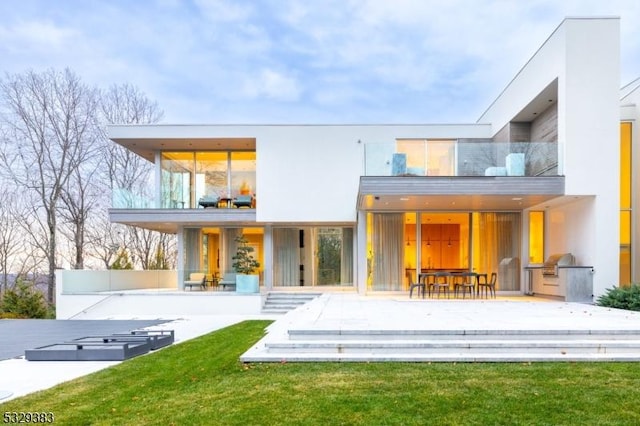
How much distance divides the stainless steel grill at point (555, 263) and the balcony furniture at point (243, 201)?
10.4 metres

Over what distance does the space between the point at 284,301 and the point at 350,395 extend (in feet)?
35.2

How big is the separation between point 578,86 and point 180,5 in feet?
62.8

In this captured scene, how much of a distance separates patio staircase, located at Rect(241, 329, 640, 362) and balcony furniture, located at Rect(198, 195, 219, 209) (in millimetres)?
10813

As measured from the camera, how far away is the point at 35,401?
4.71 m

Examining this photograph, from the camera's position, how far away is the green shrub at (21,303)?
600 inches

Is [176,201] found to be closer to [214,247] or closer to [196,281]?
[214,247]

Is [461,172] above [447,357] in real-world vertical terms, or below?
above

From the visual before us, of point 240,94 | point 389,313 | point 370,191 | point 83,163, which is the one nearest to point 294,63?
point 240,94

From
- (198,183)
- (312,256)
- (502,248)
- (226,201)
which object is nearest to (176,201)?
(198,183)

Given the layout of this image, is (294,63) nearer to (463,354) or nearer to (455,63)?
(455,63)

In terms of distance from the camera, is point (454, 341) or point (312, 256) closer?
point (454, 341)

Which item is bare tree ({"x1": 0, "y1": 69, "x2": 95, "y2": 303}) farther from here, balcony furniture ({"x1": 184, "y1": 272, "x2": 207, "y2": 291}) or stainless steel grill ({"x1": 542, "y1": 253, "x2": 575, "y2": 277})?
stainless steel grill ({"x1": 542, "y1": 253, "x2": 575, "y2": 277})

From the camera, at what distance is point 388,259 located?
1396 centimetres

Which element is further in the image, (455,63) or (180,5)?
(455,63)
